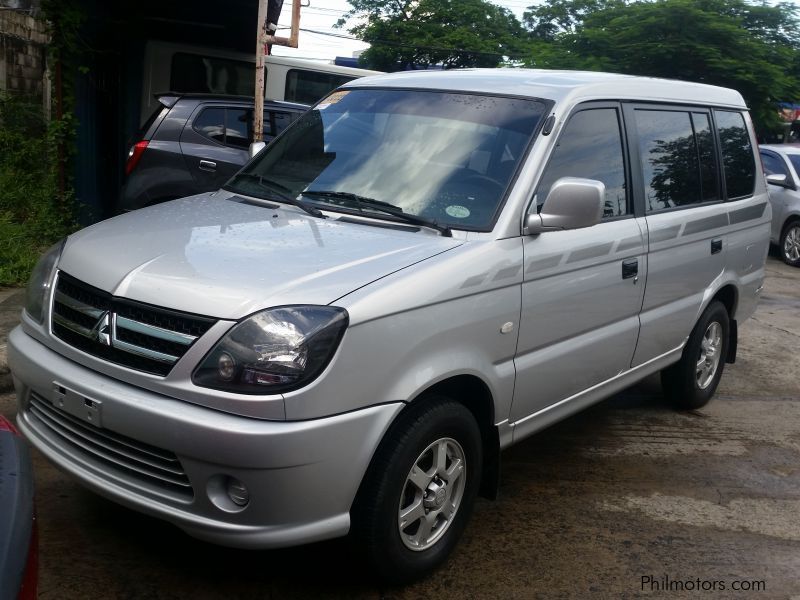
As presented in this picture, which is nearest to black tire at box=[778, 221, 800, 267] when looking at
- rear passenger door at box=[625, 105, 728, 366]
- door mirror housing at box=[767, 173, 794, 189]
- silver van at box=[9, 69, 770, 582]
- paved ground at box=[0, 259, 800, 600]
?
door mirror housing at box=[767, 173, 794, 189]

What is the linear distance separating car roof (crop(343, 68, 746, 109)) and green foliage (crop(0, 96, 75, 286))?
4.31 metres

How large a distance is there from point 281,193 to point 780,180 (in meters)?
10.8

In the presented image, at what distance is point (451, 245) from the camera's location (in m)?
3.37

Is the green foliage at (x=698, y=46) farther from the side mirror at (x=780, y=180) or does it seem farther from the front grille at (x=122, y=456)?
the front grille at (x=122, y=456)

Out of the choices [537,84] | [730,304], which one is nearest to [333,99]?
[537,84]

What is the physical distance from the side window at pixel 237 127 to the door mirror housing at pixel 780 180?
25.7 feet

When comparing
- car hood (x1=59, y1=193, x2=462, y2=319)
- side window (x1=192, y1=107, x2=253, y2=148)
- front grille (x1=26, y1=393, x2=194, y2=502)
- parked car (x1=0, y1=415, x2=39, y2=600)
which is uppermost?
side window (x1=192, y1=107, x2=253, y2=148)

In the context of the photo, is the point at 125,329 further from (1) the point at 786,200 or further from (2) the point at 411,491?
(1) the point at 786,200

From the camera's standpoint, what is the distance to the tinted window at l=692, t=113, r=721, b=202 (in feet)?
16.9

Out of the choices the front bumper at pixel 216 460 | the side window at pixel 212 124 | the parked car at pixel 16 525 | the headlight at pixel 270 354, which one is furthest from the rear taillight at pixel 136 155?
the parked car at pixel 16 525

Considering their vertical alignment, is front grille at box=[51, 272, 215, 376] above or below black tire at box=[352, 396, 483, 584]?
above

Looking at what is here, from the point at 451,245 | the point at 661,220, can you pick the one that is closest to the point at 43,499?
the point at 451,245

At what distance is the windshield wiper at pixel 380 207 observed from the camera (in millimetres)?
3523

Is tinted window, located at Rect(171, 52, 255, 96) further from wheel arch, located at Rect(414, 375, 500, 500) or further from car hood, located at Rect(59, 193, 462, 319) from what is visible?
wheel arch, located at Rect(414, 375, 500, 500)
